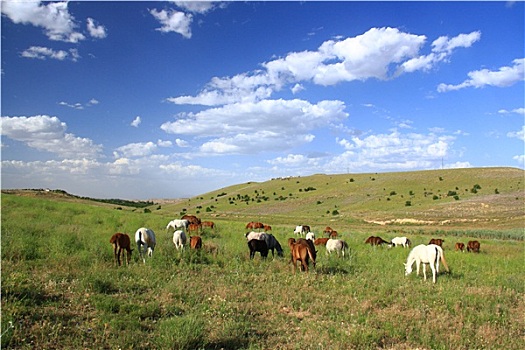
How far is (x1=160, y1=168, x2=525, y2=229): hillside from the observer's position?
4941cm

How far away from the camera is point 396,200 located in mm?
67125

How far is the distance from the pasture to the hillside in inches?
1487

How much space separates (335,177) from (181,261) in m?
97.3

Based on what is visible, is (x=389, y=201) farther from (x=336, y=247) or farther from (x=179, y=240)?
(x=179, y=240)

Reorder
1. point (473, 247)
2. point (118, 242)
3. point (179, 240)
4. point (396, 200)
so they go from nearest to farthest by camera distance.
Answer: point (118, 242), point (179, 240), point (473, 247), point (396, 200)

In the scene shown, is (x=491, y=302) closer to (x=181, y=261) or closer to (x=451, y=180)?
(x=181, y=261)

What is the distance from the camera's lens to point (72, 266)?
10.1 metres

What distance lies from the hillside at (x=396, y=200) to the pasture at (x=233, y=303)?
1487 inches

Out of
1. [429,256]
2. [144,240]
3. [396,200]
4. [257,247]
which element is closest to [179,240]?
[144,240]

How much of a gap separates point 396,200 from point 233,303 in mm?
64674

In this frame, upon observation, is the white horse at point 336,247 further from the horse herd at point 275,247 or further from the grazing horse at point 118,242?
the grazing horse at point 118,242

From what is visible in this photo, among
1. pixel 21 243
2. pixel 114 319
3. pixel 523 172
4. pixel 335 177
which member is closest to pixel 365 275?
pixel 114 319

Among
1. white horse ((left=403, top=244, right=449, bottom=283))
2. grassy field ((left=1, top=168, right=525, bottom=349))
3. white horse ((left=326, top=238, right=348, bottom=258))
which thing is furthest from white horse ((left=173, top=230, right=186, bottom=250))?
white horse ((left=403, top=244, right=449, bottom=283))

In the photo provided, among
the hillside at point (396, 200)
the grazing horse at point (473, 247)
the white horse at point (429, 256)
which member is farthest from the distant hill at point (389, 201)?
the white horse at point (429, 256)
